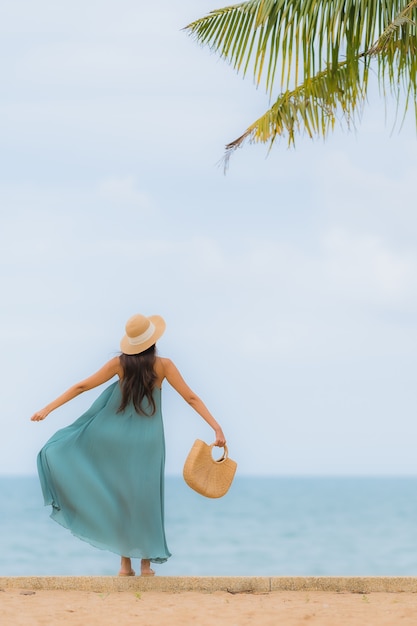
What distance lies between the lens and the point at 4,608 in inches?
273

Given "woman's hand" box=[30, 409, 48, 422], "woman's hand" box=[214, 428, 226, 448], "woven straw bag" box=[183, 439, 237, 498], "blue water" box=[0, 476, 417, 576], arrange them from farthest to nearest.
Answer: "blue water" box=[0, 476, 417, 576] → "woven straw bag" box=[183, 439, 237, 498] → "woman's hand" box=[214, 428, 226, 448] → "woman's hand" box=[30, 409, 48, 422]

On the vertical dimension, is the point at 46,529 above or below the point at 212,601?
above

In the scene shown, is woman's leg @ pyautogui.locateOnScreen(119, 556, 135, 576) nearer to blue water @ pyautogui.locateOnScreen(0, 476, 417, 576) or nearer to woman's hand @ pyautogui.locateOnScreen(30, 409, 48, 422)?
woman's hand @ pyautogui.locateOnScreen(30, 409, 48, 422)

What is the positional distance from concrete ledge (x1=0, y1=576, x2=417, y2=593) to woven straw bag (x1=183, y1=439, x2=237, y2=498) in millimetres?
604

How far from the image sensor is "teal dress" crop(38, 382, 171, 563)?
7664mm

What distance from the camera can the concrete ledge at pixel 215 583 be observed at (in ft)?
25.0

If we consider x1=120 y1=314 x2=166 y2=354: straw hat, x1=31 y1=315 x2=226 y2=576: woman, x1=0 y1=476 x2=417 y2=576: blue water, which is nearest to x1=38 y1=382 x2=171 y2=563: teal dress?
x1=31 y1=315 x2=226 y2=576: woman

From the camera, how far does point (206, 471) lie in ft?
25.3

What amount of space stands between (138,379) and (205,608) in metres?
1.60

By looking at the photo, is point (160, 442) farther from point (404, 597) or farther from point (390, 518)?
point (390, 518)

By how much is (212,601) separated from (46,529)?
36.8 meters

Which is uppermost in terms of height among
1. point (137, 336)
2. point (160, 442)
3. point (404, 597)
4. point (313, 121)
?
point (313, 121)

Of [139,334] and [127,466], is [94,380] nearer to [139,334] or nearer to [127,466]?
[139,334]

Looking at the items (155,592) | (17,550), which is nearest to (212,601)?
(155,592)
